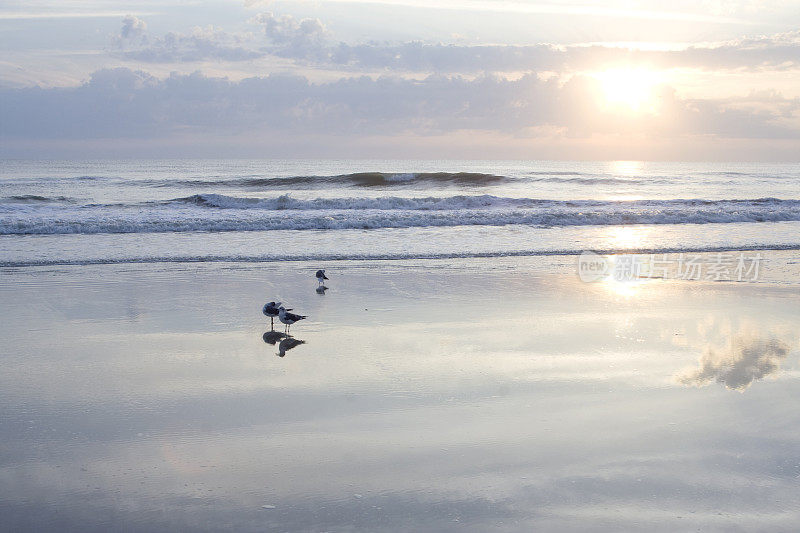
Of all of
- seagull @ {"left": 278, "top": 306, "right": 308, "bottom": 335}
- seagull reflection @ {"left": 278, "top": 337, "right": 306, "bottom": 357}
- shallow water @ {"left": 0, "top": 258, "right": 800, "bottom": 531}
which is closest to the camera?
shallow water @ {"left": 0, "top": 258, "right": 800, "bottom": 531}

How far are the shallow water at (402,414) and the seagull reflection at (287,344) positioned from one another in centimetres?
11

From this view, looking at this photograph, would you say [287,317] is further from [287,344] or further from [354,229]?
[354,229]

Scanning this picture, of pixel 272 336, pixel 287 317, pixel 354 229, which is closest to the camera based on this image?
Result: pixel 272 336

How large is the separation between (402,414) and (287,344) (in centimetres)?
245

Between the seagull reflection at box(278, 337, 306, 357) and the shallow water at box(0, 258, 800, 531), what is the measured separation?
0.35 feet

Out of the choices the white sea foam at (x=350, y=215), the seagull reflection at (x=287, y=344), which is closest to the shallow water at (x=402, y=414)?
the seagull reflection at (x=287, y=344)

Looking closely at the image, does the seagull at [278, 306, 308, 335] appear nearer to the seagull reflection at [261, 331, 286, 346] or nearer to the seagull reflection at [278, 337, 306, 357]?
the seagull reflection at [261, 331, 286, 346]

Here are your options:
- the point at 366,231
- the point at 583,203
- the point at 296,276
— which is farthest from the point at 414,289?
the point at 583,203

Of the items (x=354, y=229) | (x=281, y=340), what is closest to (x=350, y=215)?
(x=354, y=229)

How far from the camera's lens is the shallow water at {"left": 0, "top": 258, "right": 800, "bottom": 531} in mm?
3998

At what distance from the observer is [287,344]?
24.4 ft

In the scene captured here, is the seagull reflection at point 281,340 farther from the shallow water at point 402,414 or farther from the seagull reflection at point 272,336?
the shallow water at point 402,414

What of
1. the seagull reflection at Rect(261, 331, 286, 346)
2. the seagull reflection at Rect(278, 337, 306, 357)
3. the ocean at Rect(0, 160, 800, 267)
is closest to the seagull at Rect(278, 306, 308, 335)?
the seagull reflection at Rect(261, 331, 286, 346)

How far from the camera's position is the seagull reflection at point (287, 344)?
7.17 metres
